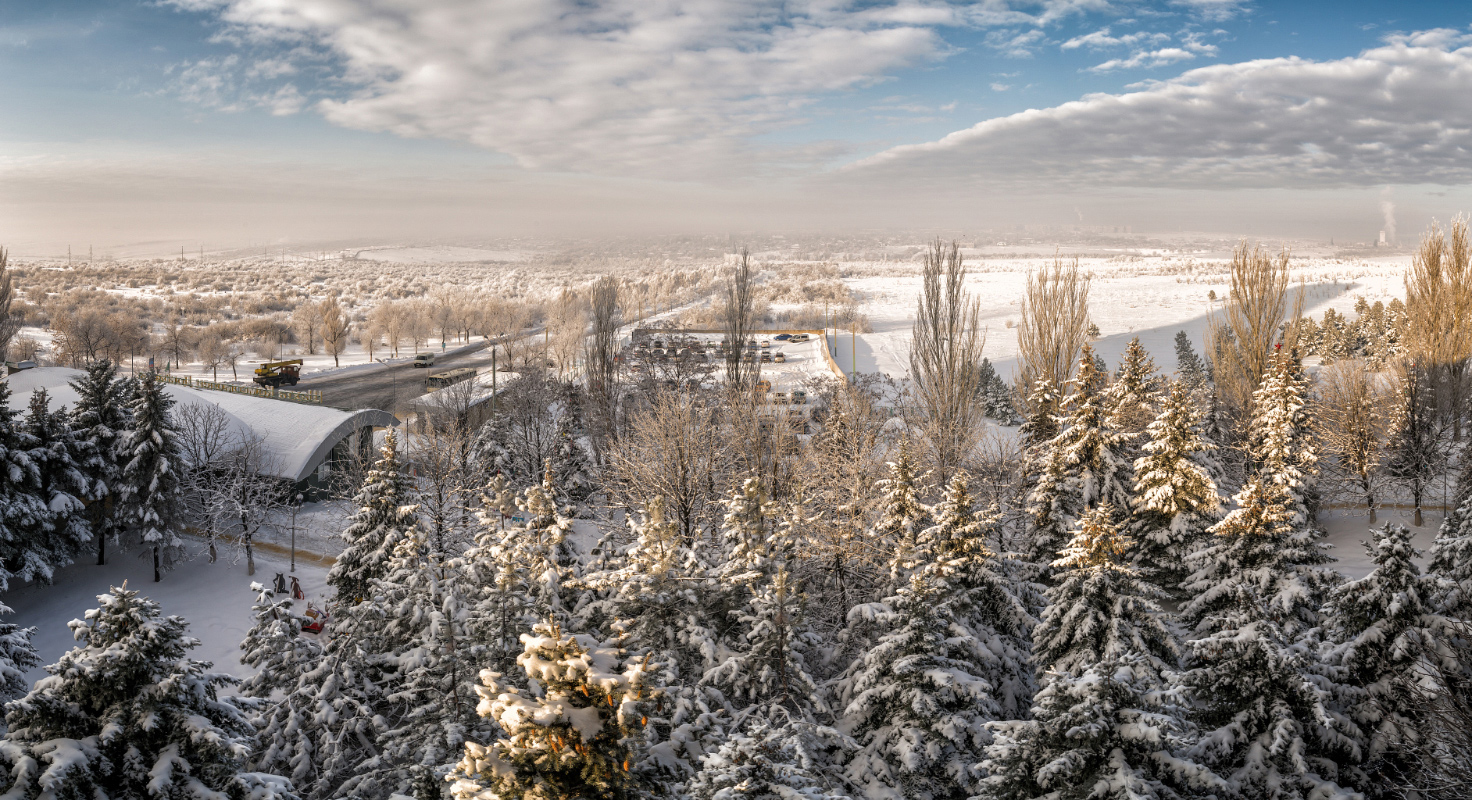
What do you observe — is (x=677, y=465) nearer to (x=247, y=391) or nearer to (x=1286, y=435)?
(x=1286, y=435)

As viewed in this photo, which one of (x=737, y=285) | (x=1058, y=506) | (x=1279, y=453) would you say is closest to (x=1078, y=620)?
(x=1058, y=506)

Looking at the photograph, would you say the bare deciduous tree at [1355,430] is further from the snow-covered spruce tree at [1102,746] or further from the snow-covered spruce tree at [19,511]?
the snow-covered spruce tree at [19,511]

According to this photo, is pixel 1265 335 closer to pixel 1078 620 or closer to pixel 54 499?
pixel 1078 620

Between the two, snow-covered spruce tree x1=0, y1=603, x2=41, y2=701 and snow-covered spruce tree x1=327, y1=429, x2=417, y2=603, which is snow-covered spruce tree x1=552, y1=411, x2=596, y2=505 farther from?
snow-covered spruce tree x1=0, y1=603, x2=41, y2=701

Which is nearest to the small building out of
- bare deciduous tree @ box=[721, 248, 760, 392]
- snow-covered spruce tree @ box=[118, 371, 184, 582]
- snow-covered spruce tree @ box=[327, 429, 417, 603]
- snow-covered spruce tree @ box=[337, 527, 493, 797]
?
snow-covered spruce tree @ box=[118, 371, 184, 582]

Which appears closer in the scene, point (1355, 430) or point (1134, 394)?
point (1134, 394)

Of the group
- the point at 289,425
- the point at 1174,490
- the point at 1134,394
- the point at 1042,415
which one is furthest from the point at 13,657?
the point at 1134,394

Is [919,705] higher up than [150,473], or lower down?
lower down
